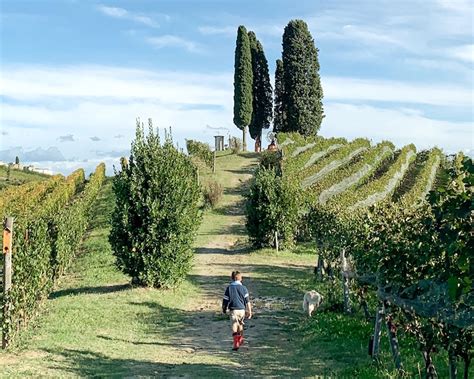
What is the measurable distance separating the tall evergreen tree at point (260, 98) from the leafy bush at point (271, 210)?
32.7m

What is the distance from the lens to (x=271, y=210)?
2383 cm

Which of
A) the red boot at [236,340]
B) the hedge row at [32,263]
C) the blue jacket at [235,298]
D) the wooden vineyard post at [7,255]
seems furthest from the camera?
the blue jacket at [235,298]

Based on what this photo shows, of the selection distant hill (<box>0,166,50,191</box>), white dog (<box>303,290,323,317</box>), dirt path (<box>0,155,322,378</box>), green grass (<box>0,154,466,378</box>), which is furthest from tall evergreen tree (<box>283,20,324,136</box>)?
white dog (<box>303,290,323,317</box>)

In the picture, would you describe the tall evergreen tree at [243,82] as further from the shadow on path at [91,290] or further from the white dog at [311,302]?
the white dog at [311,302]

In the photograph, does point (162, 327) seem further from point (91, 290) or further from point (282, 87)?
point (282, 87)

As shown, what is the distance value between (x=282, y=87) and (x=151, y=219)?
4043 cm

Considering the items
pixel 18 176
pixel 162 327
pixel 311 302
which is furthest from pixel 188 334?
pixel 18 176

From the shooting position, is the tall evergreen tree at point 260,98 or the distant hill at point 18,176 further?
the tall evergreen tree at point 260,98

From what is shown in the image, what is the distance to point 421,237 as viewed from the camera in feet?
23.9

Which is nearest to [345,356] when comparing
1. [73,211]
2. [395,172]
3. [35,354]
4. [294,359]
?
[294,359]

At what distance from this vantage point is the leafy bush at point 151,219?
53.3 ft

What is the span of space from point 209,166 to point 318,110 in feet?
38.5

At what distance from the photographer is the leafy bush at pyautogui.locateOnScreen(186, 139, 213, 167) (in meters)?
45.7

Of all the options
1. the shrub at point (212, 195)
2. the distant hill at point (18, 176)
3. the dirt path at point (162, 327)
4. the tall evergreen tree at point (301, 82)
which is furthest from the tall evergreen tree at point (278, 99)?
the dirt path at point (162, 327)
